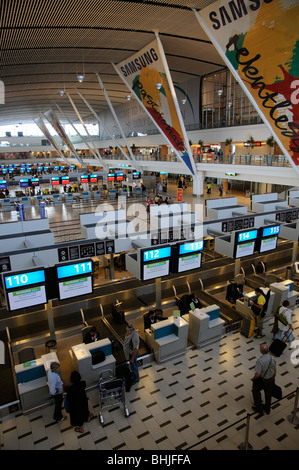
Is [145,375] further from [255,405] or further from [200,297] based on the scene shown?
[200,297]

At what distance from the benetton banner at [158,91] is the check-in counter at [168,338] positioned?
17267 mm

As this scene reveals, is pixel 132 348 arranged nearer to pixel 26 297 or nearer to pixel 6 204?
pixel 26 297

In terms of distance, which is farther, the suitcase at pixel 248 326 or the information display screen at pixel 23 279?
the suitcase at pixel 248 326

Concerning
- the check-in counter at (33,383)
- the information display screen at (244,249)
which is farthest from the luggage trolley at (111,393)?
the information display screen at (244,249)

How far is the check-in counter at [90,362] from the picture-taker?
5773mm

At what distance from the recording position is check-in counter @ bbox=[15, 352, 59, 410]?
5328mm

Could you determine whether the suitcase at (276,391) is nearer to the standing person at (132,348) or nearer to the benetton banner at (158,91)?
the standing person at (132,348)

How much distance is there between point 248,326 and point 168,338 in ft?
7.00

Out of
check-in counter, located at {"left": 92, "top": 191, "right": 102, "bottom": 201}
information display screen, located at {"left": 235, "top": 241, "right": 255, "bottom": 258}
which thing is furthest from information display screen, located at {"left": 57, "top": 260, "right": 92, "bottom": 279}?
check-in counter, located at {"left": 92, "top": 191, "right": 102, "bottom": 201}

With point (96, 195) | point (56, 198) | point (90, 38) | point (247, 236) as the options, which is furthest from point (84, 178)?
point (247, 236)

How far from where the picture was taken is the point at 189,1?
1370cm

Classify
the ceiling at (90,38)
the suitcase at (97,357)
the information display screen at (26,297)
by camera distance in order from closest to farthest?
the suitcase at (97,357) → the information display screen at (26,297) → the ceiling at (90,38)

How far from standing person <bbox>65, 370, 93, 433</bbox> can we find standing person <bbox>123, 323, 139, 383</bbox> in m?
1.26
